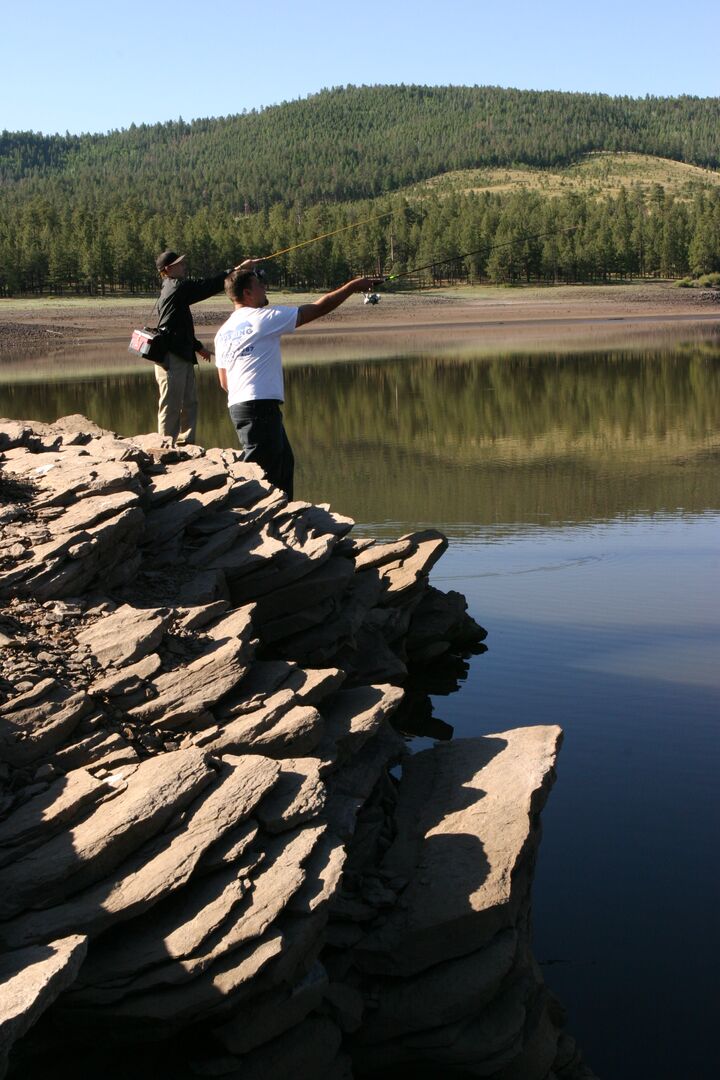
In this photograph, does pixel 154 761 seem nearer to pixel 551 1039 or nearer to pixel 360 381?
pixel 551 1039

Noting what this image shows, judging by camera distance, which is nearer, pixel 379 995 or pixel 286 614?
pixel 379 995

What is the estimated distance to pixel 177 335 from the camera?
11859mm

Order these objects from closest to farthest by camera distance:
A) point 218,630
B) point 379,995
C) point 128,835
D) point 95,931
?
Answer: point 95,931 → point 128,835 → point 379,995 → point 218,630

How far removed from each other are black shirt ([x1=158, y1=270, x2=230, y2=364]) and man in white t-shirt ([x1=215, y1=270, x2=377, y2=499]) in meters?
1.50

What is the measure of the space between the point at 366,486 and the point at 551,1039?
1284 cm

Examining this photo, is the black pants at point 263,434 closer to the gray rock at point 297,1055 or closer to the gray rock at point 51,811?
the gray rock at point 51,811

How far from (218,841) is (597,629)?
241 inches

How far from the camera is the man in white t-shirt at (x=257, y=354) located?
388 inches

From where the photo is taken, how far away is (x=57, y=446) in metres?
9.76

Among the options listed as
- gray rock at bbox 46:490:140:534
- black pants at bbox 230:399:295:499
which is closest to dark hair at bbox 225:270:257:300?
black pants at bbox 230:399:295:499

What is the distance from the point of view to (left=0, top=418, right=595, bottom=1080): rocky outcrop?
493 cm

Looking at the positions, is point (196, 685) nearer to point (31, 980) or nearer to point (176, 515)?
point (176, 515)

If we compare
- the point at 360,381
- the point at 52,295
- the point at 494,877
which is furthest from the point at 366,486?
the point at 52,295

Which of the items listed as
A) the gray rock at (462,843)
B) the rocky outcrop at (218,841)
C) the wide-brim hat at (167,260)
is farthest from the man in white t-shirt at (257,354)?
the gray rock at (462,843)
